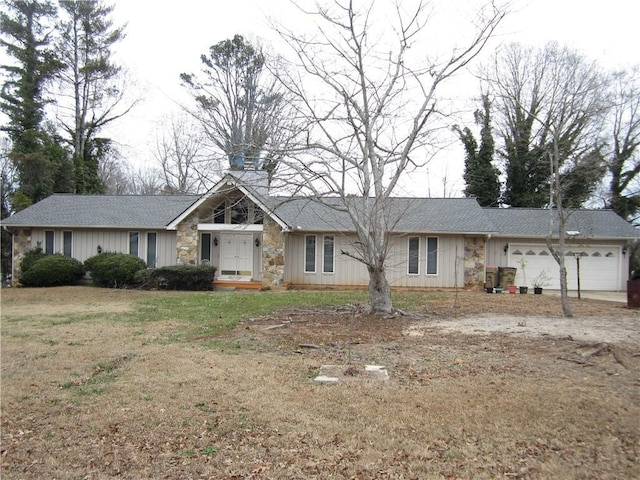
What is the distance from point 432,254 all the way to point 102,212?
47.8 ft

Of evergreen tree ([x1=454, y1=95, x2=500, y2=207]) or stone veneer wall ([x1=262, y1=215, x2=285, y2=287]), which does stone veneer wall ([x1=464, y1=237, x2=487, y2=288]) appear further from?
evergreen tree ([x1=454, y1=95, x2=500, y2=207])

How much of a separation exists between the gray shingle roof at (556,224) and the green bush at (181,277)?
12213 mm

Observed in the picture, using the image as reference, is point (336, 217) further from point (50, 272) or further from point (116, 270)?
point (50, 272)

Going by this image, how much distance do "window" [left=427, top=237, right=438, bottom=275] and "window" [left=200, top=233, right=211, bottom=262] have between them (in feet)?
29.7

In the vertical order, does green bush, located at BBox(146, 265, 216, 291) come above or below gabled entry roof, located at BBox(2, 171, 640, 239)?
below

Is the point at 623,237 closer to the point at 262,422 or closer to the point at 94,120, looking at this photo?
the point at 262,422

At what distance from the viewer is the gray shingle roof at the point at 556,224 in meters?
20.8

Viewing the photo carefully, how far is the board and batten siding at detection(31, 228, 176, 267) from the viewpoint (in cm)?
2100

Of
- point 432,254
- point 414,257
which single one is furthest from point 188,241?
point 432,254

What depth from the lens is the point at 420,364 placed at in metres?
7.04

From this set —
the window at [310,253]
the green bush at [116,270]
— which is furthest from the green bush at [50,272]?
the window at [310,253]

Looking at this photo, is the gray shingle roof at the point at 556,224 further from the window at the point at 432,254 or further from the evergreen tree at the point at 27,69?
the evergreen tree at the point at 27,69

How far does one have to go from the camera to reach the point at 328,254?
795 inches

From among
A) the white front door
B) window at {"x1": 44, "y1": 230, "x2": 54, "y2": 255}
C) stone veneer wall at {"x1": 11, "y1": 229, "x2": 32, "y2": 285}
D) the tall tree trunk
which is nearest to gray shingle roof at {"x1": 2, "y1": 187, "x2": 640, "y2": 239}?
window at {"x1": 44, "y1": 230, "x2": 54, "y2": 255}
